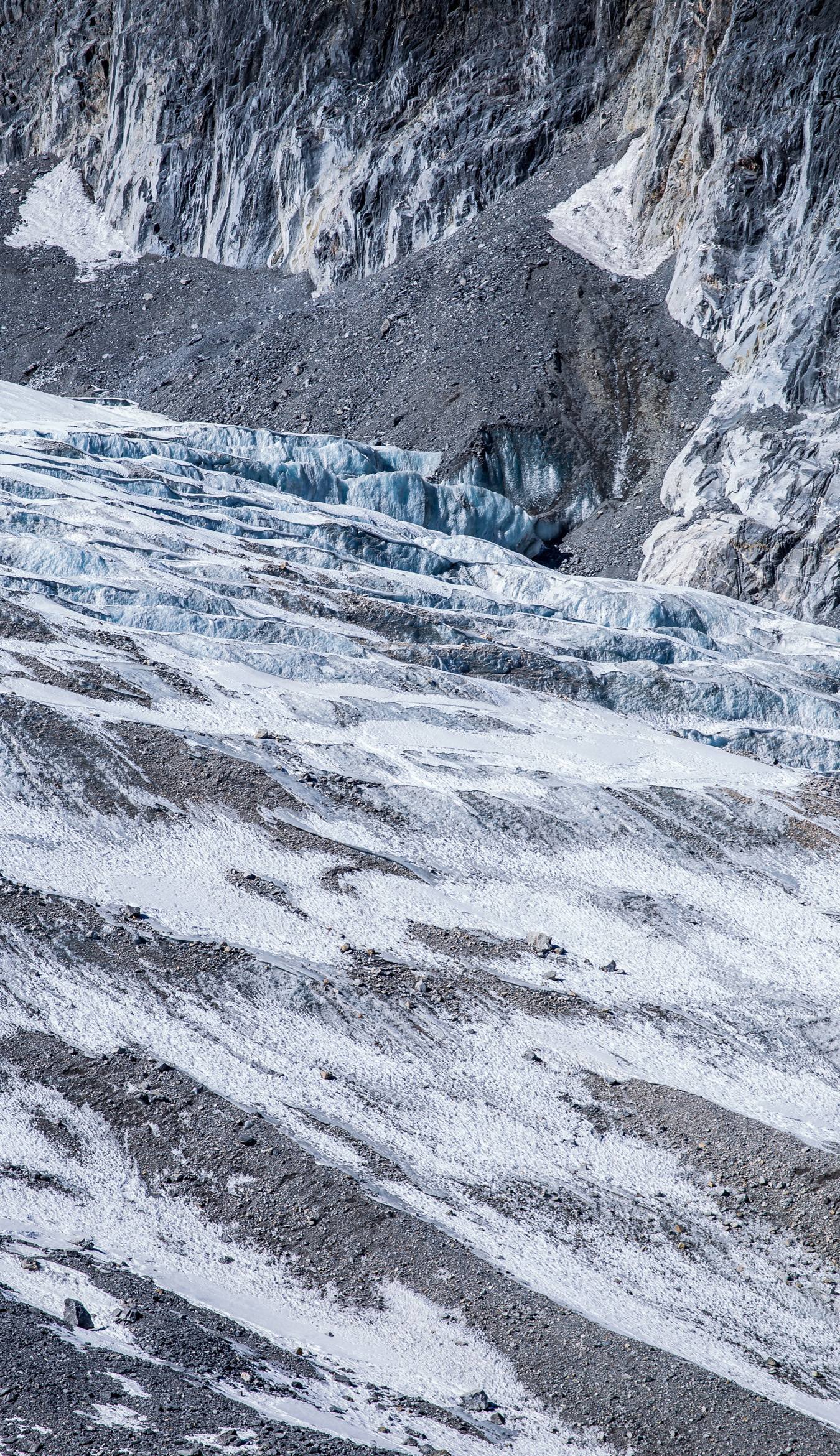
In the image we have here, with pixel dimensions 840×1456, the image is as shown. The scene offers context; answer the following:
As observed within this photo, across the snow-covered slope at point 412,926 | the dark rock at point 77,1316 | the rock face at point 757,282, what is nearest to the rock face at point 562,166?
the rock face at point 757,282

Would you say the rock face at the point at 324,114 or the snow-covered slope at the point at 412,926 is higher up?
the rock face at the point at 324,114

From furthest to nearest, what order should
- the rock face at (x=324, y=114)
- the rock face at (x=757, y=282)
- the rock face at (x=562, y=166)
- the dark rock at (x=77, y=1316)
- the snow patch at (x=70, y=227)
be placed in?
the snow patch at (x=70, y=227), the rock face at (x=324, y=114), the rock face at (x=562, y=166), the rock face at (x=757, y=282), the dark rock at (x=77, y=1316)

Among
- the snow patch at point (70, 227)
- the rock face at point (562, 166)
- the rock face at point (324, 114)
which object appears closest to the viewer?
the rock face at point (562, 166)

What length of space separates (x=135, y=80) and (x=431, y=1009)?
72.0m

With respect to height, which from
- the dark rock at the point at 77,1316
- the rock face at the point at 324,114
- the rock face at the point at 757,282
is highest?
the rock face at the point at 324,114

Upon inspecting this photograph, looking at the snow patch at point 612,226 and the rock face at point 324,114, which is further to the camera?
the rock face at point 324,114

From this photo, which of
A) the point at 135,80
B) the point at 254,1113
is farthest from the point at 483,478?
the point at 135,80

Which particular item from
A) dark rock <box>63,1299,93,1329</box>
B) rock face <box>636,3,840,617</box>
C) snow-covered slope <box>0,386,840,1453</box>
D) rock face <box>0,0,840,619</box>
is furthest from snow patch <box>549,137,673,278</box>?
dark rock <box>63,1299,93,1329</box>

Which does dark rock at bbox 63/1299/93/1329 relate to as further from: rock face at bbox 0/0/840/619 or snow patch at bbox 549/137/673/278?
snow patch at bbox 549/137/673/278

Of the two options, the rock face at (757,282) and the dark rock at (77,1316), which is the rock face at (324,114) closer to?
the rock face at (757,282)

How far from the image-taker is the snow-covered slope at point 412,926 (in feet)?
44.3

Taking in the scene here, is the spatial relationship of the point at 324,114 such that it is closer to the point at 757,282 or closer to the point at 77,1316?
the point at 757,282

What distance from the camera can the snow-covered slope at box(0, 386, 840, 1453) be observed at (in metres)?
13.5

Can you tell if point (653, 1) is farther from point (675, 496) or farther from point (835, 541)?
point (835, 541)
